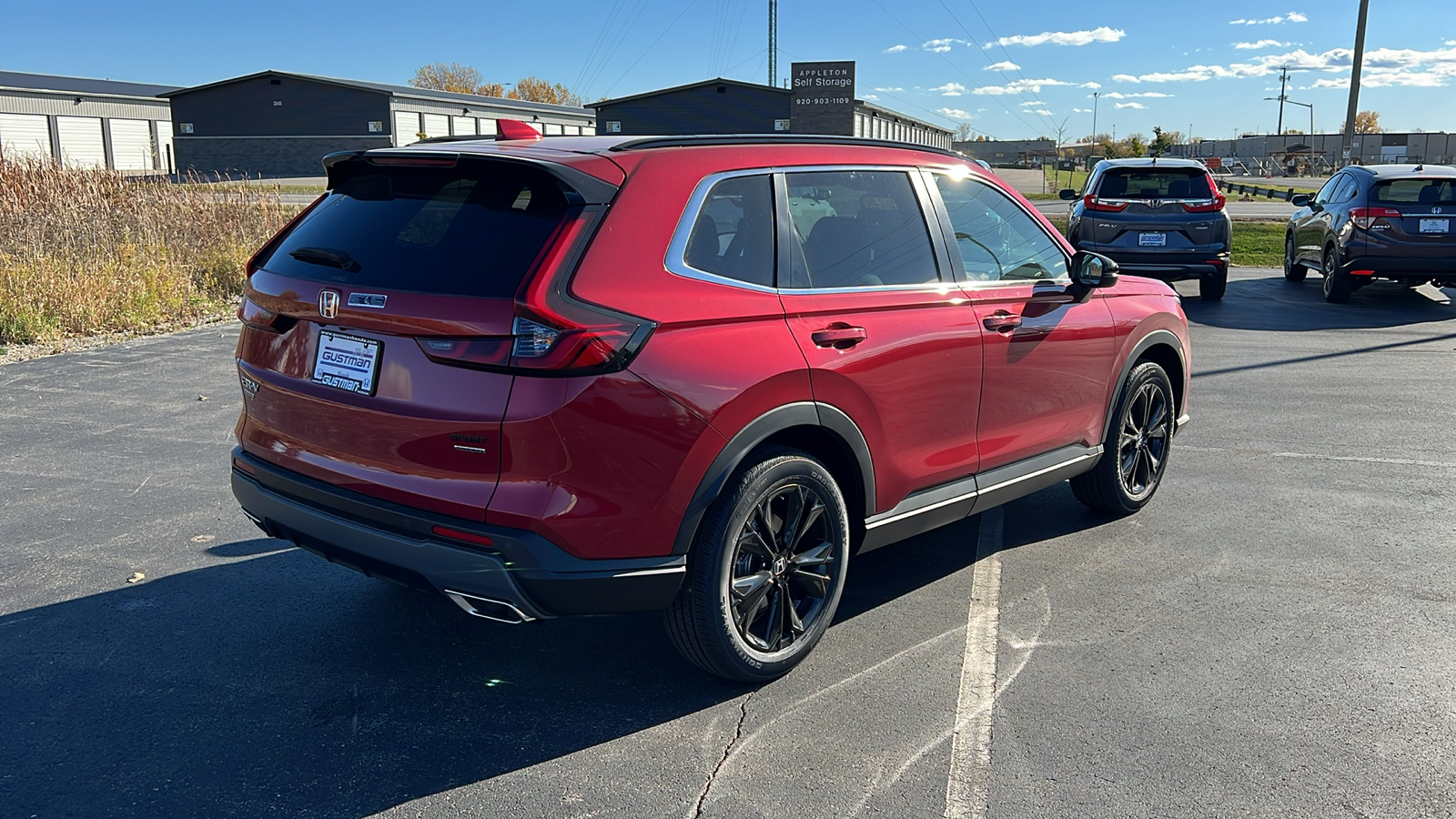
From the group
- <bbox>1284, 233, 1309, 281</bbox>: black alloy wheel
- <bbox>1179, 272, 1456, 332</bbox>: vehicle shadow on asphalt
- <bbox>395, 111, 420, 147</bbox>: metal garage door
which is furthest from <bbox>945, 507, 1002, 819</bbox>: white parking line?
<bbox>395, 111, 420, 147</bbox>: metal garage door

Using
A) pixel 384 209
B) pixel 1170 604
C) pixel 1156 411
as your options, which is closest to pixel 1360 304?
pixel 1156 411

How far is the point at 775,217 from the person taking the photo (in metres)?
3.79

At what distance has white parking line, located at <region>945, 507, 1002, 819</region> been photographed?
10.2 ft

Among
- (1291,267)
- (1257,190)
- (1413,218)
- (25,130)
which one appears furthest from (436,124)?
(1413,218)

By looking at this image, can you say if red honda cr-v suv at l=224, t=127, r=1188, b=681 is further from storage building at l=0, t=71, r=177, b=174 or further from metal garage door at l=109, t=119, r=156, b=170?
metal garage door at l=109, t=119, r=156, b=170

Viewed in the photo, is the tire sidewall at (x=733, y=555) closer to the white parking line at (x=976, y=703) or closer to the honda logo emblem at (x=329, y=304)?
the white parking line at (x=976, y=703)

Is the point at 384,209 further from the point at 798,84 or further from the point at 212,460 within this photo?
the point at 798,84

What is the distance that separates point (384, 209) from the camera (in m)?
3.63

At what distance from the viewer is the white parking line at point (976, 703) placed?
3.10 metres

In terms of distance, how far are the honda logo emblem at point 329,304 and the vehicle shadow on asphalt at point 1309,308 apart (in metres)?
11.4

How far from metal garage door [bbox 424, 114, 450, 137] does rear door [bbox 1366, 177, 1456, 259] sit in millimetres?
58138

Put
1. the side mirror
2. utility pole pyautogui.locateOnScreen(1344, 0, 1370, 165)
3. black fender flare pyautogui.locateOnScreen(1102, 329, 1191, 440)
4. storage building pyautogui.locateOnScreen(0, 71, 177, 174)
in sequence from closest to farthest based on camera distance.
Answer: the side mirror → black fender flare pyautogui.locateOnScreen(1102, 329, 1191, 440) → utility pole pyautogui.locateOnScreen(1344, 0, 1370, 165) → storage building pyautogui.locateOnScreen(0, 71, 177, 174)

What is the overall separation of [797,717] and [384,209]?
216 centimetres

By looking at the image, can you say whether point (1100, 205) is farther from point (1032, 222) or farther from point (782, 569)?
point (782, 569)
